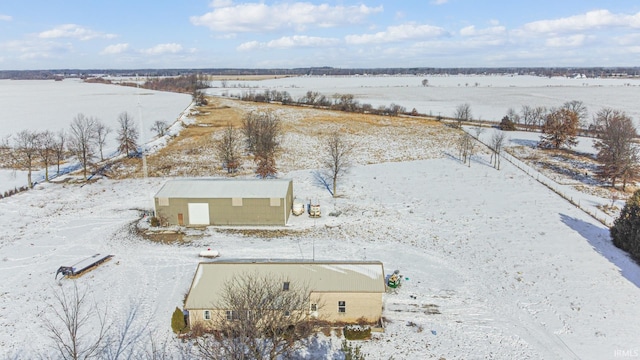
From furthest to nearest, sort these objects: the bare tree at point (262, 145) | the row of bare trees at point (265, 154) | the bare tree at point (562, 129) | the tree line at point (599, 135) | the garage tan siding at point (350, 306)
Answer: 1. the bare tree at point (562, 129)
2. the tree line at point (599, 135)
3. the bare tree at point (262, 145)
4. the row of bare trees at point (265, 154)
5. the garage tan siding at point (350, 306)

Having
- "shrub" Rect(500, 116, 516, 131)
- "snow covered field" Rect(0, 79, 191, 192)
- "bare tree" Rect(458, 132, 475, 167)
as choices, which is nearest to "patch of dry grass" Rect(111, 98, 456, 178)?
"bare tree" Rect(458, 132, 475, 167)

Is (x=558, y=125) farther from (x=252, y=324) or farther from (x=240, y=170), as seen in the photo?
(x=252, y=324)

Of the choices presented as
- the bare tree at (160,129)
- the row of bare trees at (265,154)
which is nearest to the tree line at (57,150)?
the bare tree at (160,129)

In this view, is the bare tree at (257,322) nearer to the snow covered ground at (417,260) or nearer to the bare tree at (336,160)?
the snow covered ground at (417,260)

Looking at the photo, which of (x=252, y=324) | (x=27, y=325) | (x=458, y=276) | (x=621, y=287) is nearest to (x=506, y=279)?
(x=458, y=276)

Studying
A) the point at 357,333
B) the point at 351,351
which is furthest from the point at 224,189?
the point at 351,351
